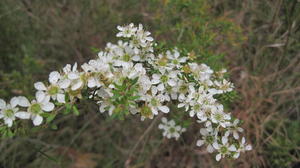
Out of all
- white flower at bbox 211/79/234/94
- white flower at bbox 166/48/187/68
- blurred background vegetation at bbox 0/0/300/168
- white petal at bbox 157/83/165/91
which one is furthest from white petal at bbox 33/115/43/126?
blurred background vegetation at bbox 0/0/300/168

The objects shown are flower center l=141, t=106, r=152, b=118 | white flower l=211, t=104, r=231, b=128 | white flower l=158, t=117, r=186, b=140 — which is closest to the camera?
flower center l=141, t=106, r=152, b=118

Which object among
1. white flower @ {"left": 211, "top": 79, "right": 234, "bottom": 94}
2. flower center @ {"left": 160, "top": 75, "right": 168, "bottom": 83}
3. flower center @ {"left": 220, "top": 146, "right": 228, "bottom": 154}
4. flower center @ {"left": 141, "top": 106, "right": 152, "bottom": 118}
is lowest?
flower center @ {"left": 220, "top": 146, "right": 228, "bottom": 154}

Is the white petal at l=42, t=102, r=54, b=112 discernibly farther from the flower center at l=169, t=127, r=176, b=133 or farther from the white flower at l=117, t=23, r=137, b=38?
the flower center at l=169, t=127, r=176, b=133

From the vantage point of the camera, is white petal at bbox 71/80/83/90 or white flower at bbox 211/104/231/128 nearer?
white petal at bbox 71/80/83/90

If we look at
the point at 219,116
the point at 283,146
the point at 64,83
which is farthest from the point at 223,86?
the point at 283,146

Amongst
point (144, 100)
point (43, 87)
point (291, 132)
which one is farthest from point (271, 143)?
point (43, 87)

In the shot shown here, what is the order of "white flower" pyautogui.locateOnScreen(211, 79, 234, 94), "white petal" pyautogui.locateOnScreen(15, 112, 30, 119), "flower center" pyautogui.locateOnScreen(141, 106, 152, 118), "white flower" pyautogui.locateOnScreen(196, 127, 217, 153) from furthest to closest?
1. "white flower" pyautogui.locateOnScreen(211, 79, 234, 94)
2. "white flower" pyautogui.locateOnScreen(196, 127, 217, 153)
3. "flower center" pyautogui.locateOnScreen(141, 106, 152, 118)
4. "white petal" pyautogui.locateOnScreen(15, 112, 30, 119)

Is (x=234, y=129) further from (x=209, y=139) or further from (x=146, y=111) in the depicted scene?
(x=146, y=111)
